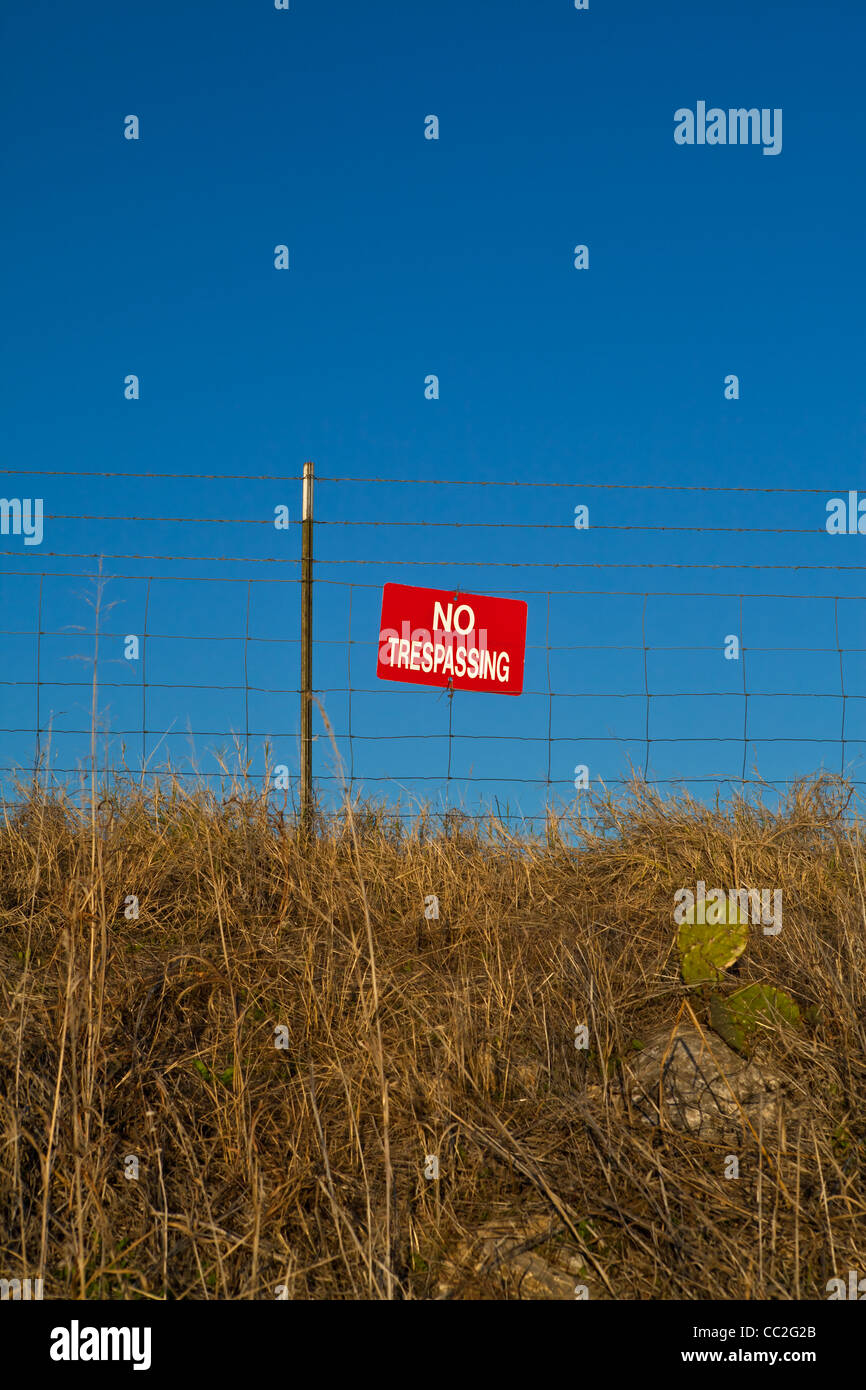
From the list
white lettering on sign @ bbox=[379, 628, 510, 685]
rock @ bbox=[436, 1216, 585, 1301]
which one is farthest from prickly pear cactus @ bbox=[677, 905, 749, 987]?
white lettering on sign @ bbox=[379, 628, 510, 685]

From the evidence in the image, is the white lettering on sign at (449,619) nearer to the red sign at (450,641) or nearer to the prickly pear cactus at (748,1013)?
the red sign at (450,641)

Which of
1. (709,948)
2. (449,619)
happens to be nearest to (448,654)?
(449,619)

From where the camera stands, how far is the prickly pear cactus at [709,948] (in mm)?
4348

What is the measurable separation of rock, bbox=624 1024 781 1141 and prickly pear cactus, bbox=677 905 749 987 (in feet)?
1.09

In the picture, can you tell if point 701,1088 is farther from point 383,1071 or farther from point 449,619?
point 449,619

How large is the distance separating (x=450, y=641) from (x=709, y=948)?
11.7 feet

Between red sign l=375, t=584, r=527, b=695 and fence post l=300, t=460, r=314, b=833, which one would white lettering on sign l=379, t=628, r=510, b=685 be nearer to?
red sign l=375, t=584, r=527, b=695

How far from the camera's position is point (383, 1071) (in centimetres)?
319

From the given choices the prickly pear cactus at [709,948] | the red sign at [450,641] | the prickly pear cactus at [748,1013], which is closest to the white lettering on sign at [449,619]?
the red sign at [450,641]

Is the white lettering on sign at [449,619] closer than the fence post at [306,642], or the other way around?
the fence post at [306,642]

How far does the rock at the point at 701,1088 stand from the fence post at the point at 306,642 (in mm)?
3164

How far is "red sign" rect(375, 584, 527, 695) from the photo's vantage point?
7.36 metres
